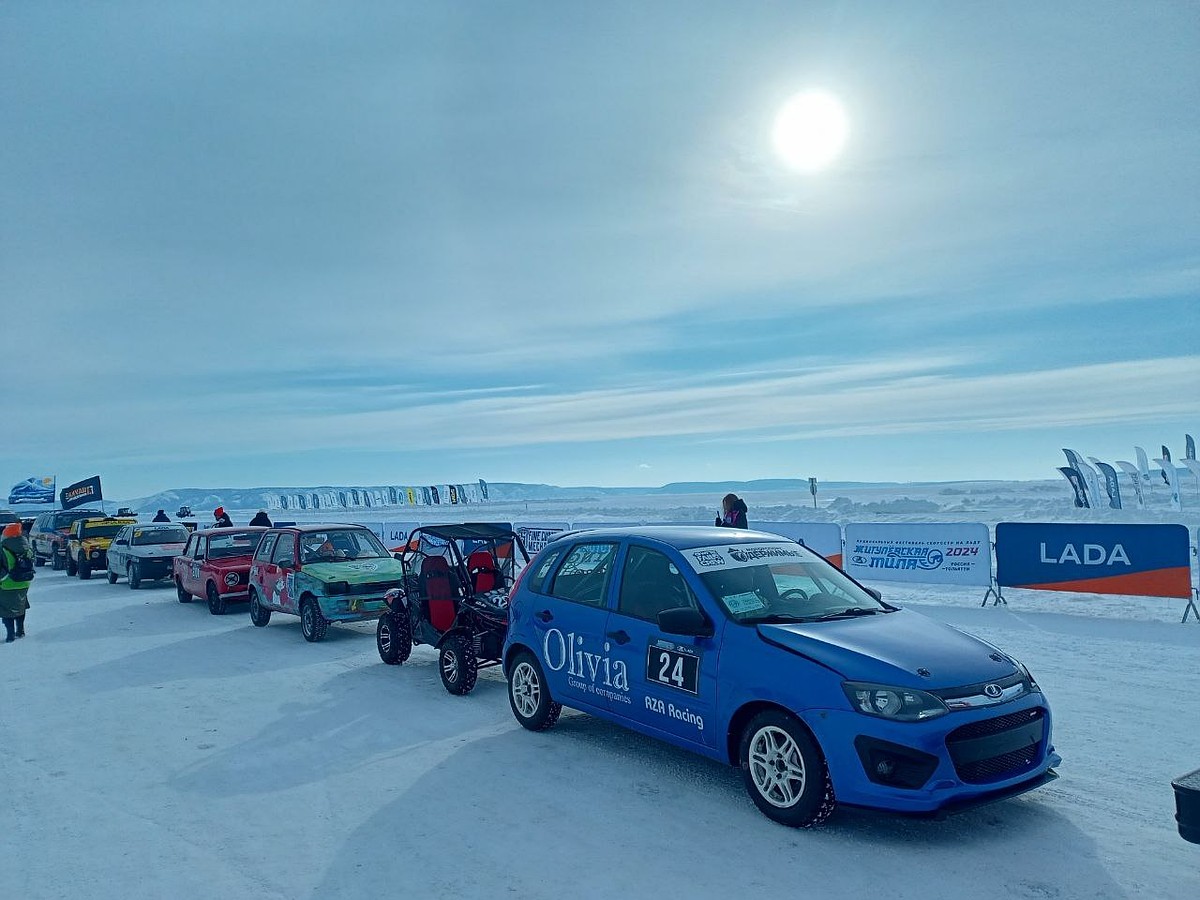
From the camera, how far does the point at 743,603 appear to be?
19.3 feet

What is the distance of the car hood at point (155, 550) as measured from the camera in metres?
21.4

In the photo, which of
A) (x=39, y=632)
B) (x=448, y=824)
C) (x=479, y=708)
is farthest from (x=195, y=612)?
(x=448, y=824)

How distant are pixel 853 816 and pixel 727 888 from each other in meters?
1.28

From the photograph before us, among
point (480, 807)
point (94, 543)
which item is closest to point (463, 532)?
point (480, 807)

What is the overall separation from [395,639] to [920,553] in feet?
33.2

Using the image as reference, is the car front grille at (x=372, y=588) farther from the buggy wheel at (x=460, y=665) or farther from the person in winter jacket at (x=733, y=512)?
the person in winter jacket at (x=733, y=512)

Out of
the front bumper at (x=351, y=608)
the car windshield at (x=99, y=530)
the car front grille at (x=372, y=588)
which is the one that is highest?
the car windshield at (x=99, y=530)

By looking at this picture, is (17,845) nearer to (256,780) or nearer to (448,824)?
(256,780)

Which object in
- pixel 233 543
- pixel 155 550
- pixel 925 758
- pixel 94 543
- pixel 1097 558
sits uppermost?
pixel 94 543

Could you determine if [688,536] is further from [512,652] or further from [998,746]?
[998,746]

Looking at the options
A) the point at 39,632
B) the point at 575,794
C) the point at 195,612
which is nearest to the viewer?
the point at 575,794

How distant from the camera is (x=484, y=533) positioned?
1019 cm

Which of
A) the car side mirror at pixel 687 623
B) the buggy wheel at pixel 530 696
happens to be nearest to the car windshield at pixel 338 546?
the buggy wheel at pixel 530 696

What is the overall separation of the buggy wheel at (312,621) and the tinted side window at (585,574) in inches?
252
